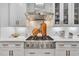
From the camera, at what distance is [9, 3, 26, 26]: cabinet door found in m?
2.96

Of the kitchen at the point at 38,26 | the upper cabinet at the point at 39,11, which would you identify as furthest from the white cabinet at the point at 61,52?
the upper cabinet at the point at 39,11

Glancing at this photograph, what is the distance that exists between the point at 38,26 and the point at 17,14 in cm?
41

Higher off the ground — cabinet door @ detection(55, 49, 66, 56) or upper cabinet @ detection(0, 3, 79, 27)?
upper cabinet @ detection(0, 3, 79, 27)

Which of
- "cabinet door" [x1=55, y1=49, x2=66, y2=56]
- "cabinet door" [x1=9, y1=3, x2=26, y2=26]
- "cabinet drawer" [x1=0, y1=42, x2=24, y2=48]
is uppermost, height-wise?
"cabinet door" [x1=9, y1=3, x2=26, y2=26]

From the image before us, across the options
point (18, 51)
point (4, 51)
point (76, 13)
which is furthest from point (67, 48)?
point (4, 51)

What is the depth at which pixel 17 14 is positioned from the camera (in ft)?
9.86

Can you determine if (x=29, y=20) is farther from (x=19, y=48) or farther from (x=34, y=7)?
(x=19, y=48)

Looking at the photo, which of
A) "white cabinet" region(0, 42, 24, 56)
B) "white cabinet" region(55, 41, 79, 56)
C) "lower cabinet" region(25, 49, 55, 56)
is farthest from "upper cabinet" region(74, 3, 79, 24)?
"white cabinet" region(0, 42, 24, 56)

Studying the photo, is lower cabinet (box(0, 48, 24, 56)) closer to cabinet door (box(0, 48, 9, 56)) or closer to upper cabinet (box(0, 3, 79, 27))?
cabinet door (box(0, 48, 9, 56))

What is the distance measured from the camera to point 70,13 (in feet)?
9.78

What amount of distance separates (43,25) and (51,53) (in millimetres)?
500

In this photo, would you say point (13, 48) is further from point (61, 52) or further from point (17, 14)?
point (61, 52)

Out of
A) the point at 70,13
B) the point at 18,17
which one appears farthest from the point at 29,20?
the point at 70,13

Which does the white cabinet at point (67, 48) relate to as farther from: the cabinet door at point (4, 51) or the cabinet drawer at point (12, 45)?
the cabinet door at point (4, 51)
